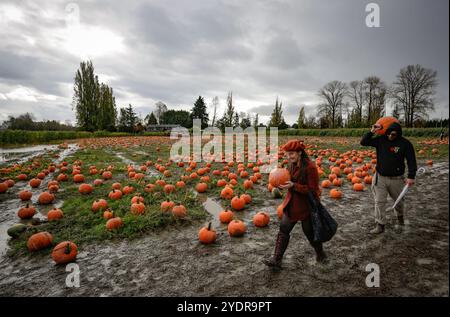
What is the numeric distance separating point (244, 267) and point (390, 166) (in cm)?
303

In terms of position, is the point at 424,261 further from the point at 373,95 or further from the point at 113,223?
the point at 373,95

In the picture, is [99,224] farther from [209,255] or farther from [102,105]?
[102,105]

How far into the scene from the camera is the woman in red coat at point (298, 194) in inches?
124

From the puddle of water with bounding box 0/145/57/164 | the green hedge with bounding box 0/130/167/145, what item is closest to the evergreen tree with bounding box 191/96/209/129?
the green hedge with bounding box 0/130/167/145

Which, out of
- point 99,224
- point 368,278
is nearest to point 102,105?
point 99,224

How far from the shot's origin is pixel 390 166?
4.18 m

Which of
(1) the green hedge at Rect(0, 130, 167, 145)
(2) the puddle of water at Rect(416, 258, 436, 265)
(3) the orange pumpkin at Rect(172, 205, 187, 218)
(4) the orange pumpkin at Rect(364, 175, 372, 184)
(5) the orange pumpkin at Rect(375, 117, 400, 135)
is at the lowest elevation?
(2) the puddle of water at Rect(416, 258, 436, 265)

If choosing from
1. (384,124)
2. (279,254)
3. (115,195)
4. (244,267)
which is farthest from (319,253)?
(115,195)

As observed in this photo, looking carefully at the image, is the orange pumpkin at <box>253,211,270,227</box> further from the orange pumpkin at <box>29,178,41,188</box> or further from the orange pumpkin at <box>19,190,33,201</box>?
the orange pumpkin at <box>29,178,41,188</box>

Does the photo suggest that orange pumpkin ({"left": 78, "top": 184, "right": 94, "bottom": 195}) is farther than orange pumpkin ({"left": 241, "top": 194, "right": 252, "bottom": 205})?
Yes

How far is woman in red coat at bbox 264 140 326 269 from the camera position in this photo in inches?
124

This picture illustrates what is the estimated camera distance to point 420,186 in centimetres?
694

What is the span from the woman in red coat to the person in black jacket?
1.70 meters

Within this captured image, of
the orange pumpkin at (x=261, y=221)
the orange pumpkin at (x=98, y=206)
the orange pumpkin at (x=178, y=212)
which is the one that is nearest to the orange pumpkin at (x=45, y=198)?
the orange pumpkin at (x=98, y=206)
